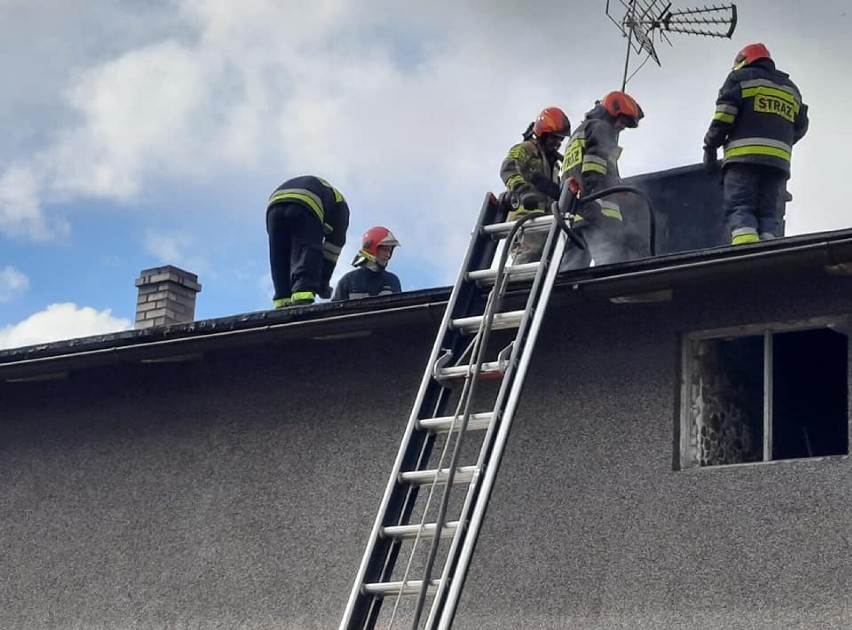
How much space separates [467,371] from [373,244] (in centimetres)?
471

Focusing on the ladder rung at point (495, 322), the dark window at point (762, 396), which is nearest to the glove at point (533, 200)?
the dark window at point (762, 396)

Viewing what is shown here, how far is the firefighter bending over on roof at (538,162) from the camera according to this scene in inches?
405

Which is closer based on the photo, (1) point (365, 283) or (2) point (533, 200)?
(2) point (533, 200)

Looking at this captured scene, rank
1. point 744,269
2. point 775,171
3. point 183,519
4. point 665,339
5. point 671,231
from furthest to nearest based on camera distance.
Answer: point 671,231
point 775,171
point 183,519
point 665,339
point 744,269

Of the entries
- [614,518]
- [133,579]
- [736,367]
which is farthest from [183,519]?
[736,367]

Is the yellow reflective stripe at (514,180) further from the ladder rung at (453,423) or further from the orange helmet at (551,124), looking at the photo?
the ladder rung at (453,423)

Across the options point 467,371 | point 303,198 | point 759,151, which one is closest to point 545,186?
point 759,151

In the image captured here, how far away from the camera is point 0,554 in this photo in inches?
403

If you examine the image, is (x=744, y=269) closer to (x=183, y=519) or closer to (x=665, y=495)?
(x=665, y=495)

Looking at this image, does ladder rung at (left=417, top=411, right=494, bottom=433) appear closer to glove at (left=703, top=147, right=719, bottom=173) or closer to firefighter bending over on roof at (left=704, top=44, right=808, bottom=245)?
firefighter bending over on roof at (left=704, top=44, right=808, bottom=245)

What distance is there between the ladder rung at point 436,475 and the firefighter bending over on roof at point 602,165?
385 centimetres

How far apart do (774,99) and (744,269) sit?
301cm

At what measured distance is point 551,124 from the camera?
1071 centimetres

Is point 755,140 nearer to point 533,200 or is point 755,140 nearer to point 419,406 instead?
point 533,200
